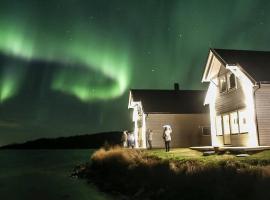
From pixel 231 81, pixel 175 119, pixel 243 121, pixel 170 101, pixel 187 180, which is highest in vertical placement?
pixel 170 101

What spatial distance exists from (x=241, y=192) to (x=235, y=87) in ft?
48.3

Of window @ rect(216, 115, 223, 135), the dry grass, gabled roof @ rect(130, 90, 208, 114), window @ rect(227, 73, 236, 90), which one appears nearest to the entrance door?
window @ rect(216, 115, 223, 135)

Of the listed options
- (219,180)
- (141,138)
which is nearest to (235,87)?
(219,180)

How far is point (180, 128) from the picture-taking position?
38906mm

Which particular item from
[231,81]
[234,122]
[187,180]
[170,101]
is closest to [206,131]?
[170,101]

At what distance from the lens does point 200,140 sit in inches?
1537

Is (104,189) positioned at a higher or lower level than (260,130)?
lower

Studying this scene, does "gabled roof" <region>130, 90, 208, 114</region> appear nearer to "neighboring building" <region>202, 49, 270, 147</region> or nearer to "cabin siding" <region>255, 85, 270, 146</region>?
"neighboring building" <region>202, 49, 270, 147</region>

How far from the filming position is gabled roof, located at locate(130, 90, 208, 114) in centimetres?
3975

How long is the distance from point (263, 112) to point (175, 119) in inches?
680

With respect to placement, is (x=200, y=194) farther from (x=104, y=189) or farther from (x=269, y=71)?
(x=269, y=71)

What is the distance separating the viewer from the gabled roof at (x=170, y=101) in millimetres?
39750

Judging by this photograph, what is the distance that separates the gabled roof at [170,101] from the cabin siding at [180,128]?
25.0 inches

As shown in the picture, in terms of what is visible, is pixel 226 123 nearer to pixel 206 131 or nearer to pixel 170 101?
pixel 206 131
